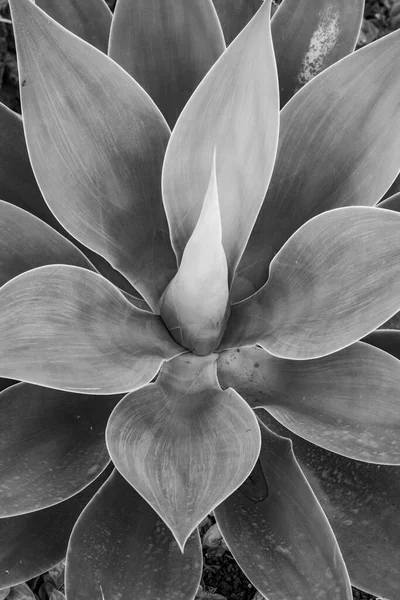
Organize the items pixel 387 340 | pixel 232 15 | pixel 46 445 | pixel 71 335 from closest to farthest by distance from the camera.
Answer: pixel 71 335 → pixel 46 445 → pixel 387 340 → pixel 232 15

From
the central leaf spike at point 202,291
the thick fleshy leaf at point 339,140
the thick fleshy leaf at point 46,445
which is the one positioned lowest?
the thick fleshy leaf at point 46,445

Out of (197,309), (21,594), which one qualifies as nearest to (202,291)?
(197,309)

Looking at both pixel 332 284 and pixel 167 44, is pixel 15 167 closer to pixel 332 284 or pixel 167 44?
Answer: pixel 167 44

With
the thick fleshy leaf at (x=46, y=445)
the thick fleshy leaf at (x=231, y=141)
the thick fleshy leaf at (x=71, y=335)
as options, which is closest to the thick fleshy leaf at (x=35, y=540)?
the thick fleshy leaf at (x=46, y=445)

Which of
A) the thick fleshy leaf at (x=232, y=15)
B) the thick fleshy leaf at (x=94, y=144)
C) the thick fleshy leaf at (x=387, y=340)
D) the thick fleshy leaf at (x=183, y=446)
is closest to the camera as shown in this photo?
the thick fleshy leaf at (x=183, y=446)

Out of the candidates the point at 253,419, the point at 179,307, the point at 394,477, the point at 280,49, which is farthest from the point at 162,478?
the point at 280,49

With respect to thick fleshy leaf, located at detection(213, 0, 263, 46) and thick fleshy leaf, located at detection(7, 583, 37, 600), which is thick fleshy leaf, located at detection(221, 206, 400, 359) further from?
thick fleshy leaf, located at detection(7, 583, 37, 600)

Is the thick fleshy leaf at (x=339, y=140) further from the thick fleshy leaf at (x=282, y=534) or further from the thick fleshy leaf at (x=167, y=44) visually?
the thick fleshy leaf at (x=282, y=534)
